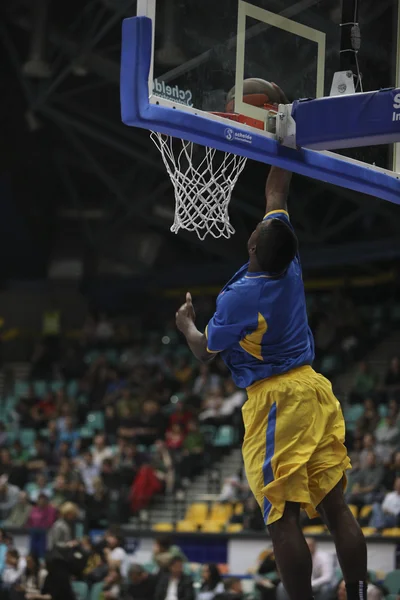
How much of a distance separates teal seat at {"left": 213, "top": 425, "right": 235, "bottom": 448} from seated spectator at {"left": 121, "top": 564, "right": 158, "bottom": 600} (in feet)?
18.3

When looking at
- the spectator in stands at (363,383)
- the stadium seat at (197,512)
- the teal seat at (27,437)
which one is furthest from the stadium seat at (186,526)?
the teal seat at (27,437)

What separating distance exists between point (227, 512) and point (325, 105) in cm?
982

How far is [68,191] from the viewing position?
23.5m

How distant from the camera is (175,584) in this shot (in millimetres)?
11320

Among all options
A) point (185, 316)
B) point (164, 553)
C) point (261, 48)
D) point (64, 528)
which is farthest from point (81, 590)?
point (261, 48)

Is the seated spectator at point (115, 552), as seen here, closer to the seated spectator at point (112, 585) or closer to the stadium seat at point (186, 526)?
the seated spectator at point (112, 585)

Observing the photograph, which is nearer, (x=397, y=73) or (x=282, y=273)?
(x=282, y=273)

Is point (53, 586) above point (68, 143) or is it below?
below

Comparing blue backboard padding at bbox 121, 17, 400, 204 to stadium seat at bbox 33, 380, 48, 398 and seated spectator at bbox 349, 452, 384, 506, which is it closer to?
seated spectator at bbox 349, 452, 384, 506

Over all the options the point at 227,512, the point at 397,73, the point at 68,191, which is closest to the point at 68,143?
the point at 68,191

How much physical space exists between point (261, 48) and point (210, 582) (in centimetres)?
645

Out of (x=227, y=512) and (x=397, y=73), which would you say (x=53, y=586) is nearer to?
(x=227, y=512)

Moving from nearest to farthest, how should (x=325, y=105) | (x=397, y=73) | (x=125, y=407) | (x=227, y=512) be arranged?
(x=325, y=105), (x=397, y=73), (x=227, y=512), (x=125, y=407)

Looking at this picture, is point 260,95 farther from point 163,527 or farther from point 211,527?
point 163,527
